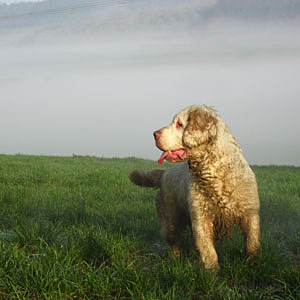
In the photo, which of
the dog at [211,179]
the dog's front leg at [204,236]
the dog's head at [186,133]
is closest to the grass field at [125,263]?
the dog's front leg at [204,236]

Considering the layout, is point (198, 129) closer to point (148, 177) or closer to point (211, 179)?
point (211, 179)

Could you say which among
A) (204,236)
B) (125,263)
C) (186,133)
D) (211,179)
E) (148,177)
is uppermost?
(186,133)

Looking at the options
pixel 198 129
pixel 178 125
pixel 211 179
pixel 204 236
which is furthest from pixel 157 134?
pixel 204 236

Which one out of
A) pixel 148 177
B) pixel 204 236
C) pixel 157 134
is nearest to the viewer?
pixel 157 134

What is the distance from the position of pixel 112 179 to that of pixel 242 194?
7.01 m

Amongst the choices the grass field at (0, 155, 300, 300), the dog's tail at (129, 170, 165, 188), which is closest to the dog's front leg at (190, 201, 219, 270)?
the grass field at (0, 155, 300, 300)

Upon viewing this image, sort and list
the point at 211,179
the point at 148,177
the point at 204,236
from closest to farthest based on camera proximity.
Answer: the point at 211,179 < the point at 204,236 < the point at 148,177

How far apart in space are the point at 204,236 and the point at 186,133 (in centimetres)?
117

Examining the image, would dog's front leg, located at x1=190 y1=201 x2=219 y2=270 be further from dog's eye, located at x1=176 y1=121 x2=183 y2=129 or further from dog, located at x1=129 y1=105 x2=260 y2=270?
dog's eye, located at x1=176 y1=121 x2=183 y2=129

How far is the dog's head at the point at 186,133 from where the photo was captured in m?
3.96

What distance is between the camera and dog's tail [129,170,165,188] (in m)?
6.08

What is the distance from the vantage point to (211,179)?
4.23 meters

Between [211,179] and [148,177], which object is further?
[148,177]

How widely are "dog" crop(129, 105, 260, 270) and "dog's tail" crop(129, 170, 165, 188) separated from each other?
4.01ft
